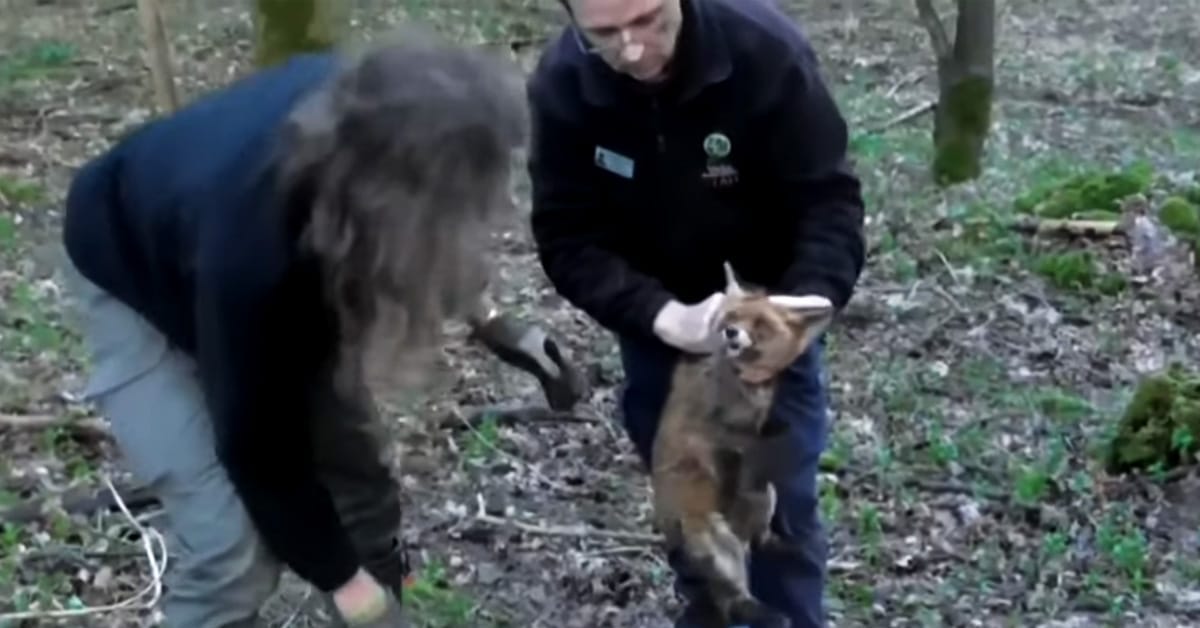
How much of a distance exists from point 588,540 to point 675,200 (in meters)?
1.73

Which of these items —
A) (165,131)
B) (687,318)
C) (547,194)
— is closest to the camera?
(165,131)

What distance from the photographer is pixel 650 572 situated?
517 centimetres

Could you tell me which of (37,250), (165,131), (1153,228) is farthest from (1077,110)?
(165,131)

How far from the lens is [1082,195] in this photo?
8.89 metres

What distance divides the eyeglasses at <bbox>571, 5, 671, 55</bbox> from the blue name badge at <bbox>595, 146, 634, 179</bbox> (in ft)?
1.03

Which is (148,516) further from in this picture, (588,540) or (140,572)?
(588,540)

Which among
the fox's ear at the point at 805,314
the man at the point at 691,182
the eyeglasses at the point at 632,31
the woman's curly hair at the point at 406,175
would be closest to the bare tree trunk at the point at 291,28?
the man at the point at 691,182

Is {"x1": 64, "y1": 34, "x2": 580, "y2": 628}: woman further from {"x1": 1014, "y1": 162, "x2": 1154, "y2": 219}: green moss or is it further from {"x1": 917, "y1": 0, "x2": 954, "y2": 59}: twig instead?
Answer: {"x1": 917, "y1": 0, "x2": 954, "y2": 59}: twig

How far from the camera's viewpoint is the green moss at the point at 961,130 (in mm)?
10016

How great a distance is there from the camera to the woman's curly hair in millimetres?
2715

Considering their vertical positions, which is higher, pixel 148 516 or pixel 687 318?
pixel 687 318

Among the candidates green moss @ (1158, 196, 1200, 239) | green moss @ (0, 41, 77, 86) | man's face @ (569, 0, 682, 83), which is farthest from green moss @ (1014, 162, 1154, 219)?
green moss @ (0, 41, 77, 86)

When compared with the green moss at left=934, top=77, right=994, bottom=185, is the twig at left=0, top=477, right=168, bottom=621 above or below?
above

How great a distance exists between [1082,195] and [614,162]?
5481 mm
